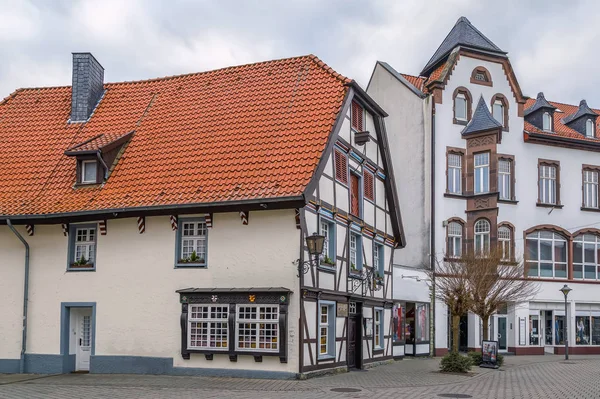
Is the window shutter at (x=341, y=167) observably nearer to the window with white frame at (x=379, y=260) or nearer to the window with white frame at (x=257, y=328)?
the window with white frame at (x=379, y=260)

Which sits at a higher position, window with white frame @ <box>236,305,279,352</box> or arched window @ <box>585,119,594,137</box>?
arched window @ <box>585,119,594,137</box>

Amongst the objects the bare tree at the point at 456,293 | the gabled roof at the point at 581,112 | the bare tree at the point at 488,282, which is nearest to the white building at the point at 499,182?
the gabled roof at the point at 581,112

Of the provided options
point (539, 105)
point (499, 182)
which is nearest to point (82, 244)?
point (499, 182)

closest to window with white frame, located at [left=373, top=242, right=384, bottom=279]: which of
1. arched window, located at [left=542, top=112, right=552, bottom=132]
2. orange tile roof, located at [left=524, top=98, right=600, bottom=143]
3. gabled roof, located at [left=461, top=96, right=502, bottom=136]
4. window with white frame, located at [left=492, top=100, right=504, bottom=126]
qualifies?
gabled roof, located at [left=461, top=96, right=502, bottom=136]

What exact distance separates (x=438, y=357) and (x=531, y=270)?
7.47 meters

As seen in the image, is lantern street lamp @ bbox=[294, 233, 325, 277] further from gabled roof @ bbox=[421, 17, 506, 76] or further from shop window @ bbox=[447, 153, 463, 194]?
gabled roof @ bbox=[421, 17, 506, 76]

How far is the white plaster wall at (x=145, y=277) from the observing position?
19.8m

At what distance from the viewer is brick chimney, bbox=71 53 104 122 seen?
1010 inches

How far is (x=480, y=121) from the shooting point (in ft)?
120

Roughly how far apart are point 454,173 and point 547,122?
668 cm

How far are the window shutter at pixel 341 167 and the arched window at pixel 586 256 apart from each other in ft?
66.3

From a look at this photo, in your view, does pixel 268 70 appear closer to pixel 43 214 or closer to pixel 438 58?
pixel 43 214

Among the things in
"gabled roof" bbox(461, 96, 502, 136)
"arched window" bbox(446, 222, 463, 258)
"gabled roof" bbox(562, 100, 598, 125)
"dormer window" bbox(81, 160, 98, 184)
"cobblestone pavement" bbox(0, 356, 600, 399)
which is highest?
"gabled roof" bbox(562, 100, 598, 125)

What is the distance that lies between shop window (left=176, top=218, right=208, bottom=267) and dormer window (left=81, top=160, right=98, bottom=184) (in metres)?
3.45
